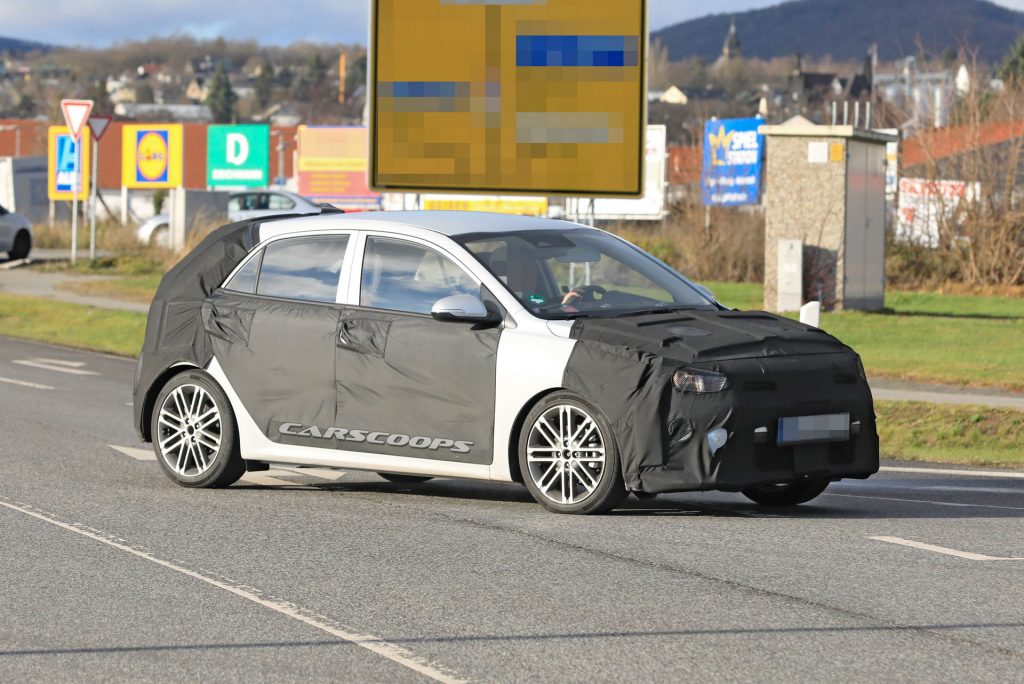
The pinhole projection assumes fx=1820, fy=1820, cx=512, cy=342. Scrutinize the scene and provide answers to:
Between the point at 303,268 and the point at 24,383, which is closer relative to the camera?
the point at 303,268

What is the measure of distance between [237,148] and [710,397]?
156ft

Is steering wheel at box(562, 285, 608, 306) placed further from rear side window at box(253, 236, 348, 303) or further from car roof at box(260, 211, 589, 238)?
rear side window at box(253, 236, 348, 303)

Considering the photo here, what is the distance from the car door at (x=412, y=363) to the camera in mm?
9898

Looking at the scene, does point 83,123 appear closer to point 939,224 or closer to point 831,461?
point 939,224

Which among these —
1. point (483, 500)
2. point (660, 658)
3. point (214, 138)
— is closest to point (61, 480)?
point (483, 500)

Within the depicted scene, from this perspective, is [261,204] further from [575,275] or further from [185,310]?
[575,275]

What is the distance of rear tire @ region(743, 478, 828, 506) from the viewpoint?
1028 centimetres

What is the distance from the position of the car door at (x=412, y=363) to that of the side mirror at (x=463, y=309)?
9 centimetres

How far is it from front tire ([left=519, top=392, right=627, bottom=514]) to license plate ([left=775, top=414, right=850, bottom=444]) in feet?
2.86

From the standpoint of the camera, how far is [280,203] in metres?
48.8

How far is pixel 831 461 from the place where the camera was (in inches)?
377

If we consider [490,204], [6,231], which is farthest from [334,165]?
[490,204]

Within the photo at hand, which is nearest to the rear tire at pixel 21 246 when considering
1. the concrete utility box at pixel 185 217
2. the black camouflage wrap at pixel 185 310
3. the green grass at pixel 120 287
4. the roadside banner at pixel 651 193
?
the concrete utility box at pixel 185 217

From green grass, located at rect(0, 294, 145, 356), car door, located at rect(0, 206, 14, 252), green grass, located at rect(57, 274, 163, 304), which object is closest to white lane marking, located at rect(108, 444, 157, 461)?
green grass, located at rect(0, 294, 145, 356)
